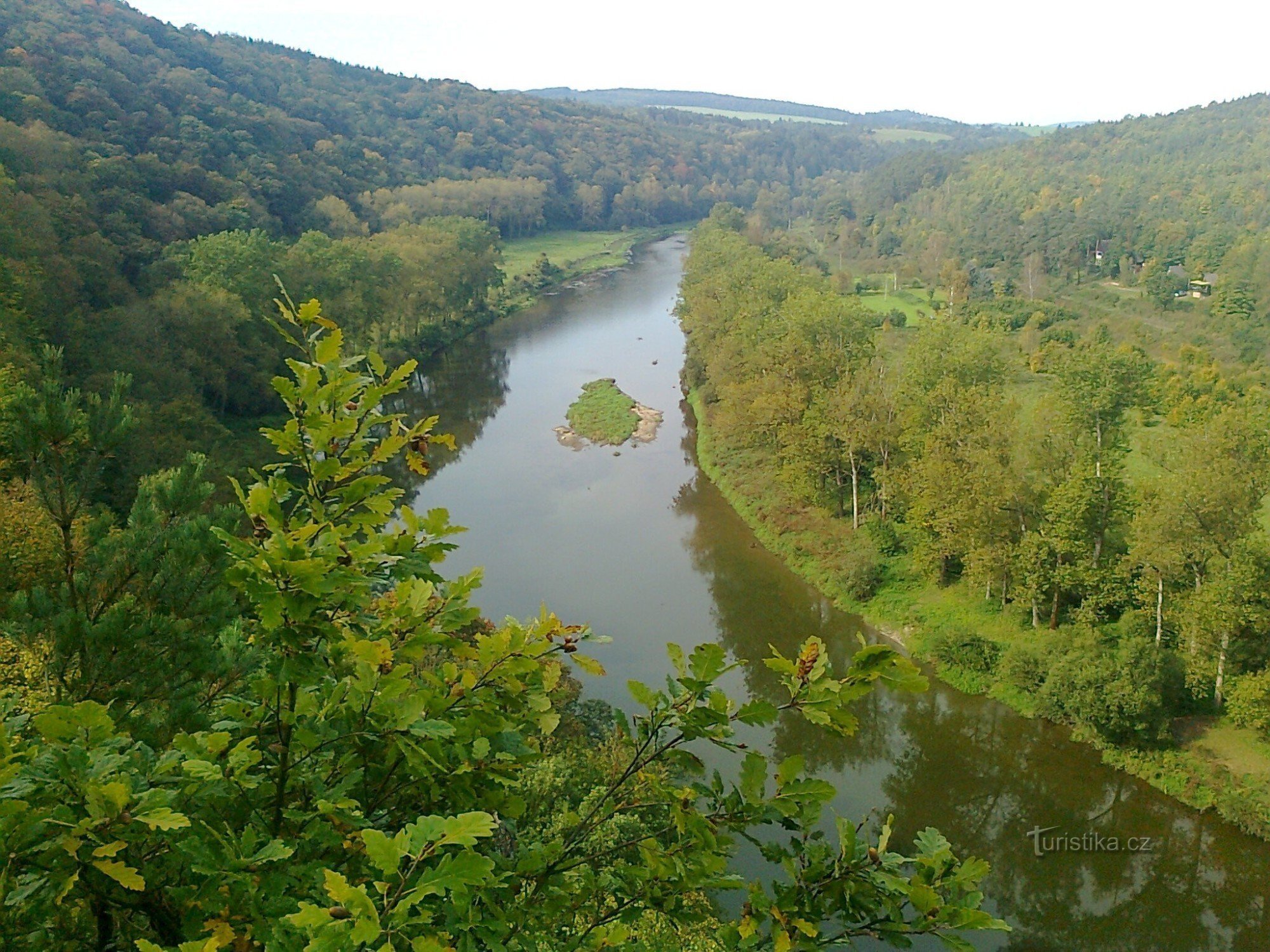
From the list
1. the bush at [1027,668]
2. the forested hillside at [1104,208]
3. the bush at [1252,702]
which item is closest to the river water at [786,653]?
the bush at [1027,668]

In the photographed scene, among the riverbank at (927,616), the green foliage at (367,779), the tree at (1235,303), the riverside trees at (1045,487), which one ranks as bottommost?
the riverbank at (927,616)

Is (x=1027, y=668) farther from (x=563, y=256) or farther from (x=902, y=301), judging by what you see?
(x=563, y=256)

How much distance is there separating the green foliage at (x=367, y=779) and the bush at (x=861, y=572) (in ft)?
72.1

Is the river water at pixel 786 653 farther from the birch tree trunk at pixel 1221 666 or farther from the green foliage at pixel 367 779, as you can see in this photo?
the birch tree trunk at pixel 1221 666

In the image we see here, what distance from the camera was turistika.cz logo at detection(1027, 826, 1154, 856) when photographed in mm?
16328

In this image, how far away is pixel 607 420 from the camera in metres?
39.9

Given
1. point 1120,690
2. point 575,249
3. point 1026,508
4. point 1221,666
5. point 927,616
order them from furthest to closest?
point 575,249
point 927,616
point 1026,508
point 1221,666
point 1120,690

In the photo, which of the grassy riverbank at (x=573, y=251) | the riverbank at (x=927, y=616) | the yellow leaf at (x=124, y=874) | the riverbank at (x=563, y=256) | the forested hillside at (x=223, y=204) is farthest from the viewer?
the grassy riverbank at (x=573, y=251)

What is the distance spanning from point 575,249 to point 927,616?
2931 inches

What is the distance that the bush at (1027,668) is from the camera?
Result: 65.0 feet

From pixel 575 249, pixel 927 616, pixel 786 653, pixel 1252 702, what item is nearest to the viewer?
pixel 1252 702

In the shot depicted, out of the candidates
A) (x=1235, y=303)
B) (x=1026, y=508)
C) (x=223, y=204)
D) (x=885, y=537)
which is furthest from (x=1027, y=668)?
(x=223, y=204)

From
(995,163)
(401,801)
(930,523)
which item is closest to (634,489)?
(930,523)

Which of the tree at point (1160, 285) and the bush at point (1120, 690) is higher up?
the tree at point (1160, 285)
